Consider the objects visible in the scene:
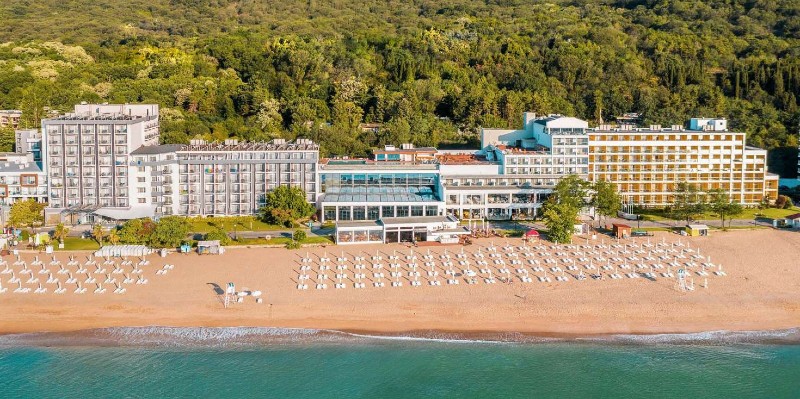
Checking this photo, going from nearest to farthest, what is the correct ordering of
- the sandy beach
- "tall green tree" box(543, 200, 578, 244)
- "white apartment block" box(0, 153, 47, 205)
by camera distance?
the sandy beach < "tall green tree" box(543, 200, 578, 244) < "white apartment block" box(0, 153, 47, 205)

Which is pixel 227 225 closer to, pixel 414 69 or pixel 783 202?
pixel 414 69

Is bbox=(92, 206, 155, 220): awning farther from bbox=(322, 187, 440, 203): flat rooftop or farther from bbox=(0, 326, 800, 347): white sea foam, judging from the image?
bbox=(0, 326, 800, 347): white sea foam

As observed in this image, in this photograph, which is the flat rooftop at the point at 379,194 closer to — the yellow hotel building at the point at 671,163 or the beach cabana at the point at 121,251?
the beach cabana at the point at 121,251

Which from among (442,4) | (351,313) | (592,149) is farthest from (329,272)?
(442,4)

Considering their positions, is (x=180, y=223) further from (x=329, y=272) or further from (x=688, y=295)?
(x=688, y=295)

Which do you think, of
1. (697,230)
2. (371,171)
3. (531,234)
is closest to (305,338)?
(531,234)

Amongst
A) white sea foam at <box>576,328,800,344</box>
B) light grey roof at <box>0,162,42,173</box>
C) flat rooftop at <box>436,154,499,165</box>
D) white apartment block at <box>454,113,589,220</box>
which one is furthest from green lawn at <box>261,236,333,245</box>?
light grey roof at <box>0,162,42,173</box>

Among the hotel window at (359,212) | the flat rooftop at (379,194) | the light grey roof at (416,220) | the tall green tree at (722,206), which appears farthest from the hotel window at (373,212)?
the tall green tree at (722,206)
